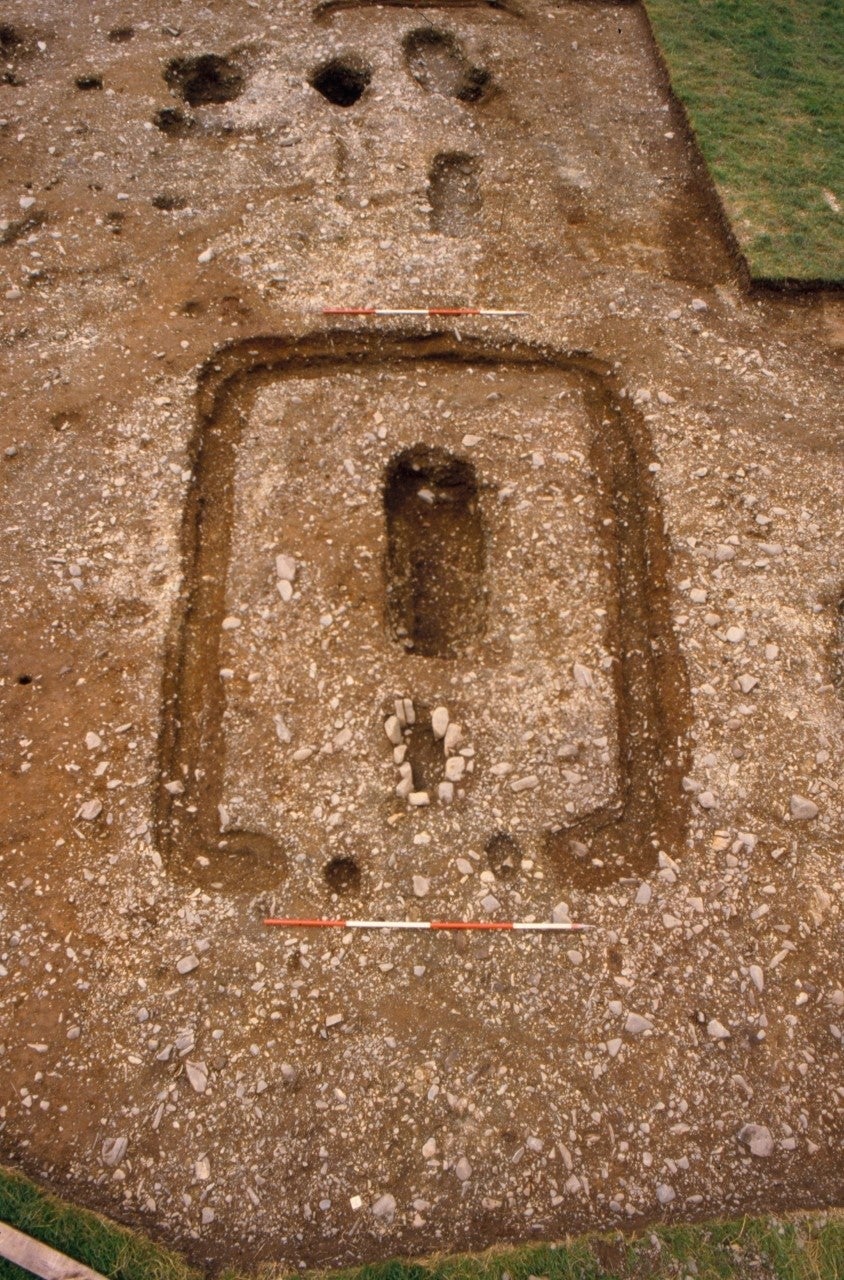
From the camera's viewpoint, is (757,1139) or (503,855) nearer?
(757,1139)

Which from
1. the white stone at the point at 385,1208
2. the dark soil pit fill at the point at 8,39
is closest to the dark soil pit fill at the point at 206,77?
the dark soil pit fill at the point at 8,39

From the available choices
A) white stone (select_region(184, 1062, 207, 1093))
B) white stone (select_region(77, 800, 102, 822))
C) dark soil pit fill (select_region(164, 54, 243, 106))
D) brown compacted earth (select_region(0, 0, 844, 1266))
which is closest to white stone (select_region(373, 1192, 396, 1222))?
brown compacted earth (select_region(0, 0, 844, 1266))

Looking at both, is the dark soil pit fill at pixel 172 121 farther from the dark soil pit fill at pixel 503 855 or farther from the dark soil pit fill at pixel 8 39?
the dark soil pit fill at pixel 503 855

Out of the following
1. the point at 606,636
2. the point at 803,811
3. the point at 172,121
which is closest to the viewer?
the point at 803,811

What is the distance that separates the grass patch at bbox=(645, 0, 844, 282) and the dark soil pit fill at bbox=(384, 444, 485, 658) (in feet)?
14.2

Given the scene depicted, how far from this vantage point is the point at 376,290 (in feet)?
30.8

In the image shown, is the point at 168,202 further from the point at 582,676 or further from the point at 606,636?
the point at 582,676

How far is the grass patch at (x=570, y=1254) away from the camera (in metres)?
5.40

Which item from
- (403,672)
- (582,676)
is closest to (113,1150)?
(403,672)

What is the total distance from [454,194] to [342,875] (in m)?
7.98

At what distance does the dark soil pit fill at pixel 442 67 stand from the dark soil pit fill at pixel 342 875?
992 cm

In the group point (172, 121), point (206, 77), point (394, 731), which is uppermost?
point (206, 77)

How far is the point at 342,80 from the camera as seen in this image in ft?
37.9

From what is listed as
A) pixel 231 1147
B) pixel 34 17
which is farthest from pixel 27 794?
pixel 34 17
